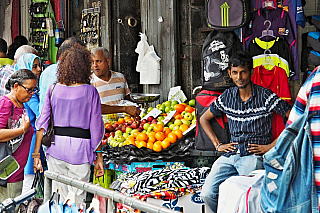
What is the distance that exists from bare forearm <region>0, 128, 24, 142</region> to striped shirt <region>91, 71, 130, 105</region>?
198 centimetres

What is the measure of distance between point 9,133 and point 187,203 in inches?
64.8

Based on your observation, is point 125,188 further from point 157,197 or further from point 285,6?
point 285,6

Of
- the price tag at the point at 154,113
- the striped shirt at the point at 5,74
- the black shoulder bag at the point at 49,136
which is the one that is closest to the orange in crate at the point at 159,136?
the price tag at the point at 154,113

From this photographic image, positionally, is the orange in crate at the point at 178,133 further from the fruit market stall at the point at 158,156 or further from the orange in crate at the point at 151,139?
the orange in crate at the point at 151,139

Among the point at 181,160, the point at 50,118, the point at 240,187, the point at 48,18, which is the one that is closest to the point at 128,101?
the point at 181,160

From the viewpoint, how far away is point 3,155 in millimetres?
3875

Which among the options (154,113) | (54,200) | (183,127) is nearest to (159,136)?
(183,127)

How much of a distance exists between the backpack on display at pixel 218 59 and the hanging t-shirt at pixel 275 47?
2.56ft

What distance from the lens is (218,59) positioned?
4.65 meters

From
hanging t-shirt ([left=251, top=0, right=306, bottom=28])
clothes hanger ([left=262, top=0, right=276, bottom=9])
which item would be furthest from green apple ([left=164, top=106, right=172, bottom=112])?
clothes hanger ([left=262, top=0, right=276, bottom=9])

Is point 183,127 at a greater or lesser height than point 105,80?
lesser

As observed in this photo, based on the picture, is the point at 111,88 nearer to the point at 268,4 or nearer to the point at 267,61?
the point at 267,61

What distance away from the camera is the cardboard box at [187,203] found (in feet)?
12.6

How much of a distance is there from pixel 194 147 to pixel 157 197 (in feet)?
3.70
